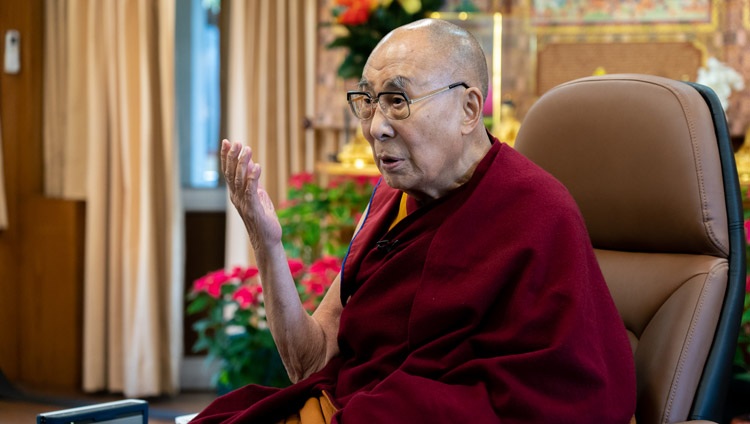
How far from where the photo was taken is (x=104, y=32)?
427 cm

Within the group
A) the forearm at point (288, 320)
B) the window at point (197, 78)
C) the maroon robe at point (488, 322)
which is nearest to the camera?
the maroon robe at point (488, 322)

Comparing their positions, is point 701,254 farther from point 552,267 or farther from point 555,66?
point 555,66

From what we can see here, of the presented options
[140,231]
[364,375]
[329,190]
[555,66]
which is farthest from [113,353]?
[364,375]

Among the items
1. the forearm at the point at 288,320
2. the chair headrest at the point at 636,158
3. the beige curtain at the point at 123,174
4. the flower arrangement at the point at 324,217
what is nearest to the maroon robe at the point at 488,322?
the forearm at the point at 288,320

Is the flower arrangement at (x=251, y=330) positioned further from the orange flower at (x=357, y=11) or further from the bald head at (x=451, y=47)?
the bald head at (x=451, y=47)

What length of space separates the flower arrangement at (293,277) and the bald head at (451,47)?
1356 mm

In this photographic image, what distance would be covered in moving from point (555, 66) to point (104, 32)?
203cm

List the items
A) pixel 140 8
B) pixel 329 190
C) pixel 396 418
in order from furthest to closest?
pixel 140 8 → pixel 329 190 → pixel 396 418

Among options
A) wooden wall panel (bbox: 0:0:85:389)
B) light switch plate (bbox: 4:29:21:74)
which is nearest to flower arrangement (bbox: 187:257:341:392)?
wooden wall panel (bbox: 0:0:85:389)

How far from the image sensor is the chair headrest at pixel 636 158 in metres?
1.63

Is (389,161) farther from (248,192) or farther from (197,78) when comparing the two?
(197,78)

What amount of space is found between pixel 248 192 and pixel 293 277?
1.48 metres

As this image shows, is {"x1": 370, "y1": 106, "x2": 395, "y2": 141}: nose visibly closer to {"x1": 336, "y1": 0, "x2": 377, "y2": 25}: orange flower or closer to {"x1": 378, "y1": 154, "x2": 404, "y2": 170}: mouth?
{"x1": 378, "y1": 154, "x2": 404, "y2": 170}: mouth

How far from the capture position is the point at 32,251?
445 centimetres
